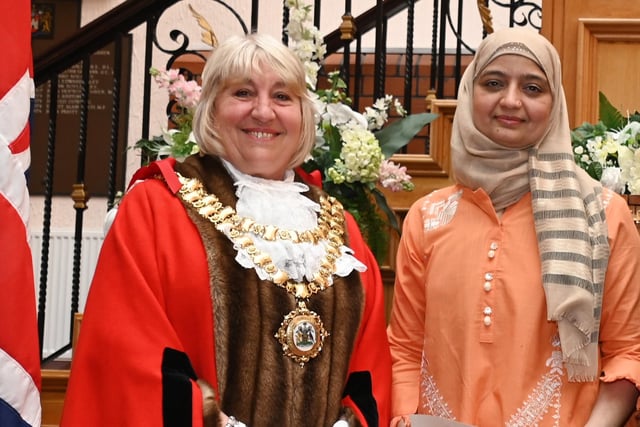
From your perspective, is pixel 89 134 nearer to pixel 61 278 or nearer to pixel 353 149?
pixel 61 278

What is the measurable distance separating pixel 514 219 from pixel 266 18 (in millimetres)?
4170

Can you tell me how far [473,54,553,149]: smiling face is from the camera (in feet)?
8.45

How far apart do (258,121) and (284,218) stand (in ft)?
0.75

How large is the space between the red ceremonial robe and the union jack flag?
5.4 inches

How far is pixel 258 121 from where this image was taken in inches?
98.4

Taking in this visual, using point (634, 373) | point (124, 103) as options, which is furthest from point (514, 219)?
point (124, 103)

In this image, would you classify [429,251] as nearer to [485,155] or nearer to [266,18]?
[485,155]

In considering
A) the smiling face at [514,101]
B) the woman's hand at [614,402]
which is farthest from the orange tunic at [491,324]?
the smiling face at [514,101]

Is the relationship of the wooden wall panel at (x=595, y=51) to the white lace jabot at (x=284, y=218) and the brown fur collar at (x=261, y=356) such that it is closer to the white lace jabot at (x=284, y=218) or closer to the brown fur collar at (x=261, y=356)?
the white lace jabot at (x=284, y=218)

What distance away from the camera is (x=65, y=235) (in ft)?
20.8

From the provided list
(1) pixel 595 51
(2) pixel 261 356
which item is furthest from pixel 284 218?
(1) pixel 595 51

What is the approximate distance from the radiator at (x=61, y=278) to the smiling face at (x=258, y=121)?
3891mm

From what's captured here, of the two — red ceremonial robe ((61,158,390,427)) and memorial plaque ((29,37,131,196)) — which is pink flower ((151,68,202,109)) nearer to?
red ceremonial robe ((61,158,390,427))

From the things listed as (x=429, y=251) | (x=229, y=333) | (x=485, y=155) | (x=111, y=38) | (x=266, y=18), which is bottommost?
(x=229, y=333)
